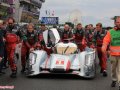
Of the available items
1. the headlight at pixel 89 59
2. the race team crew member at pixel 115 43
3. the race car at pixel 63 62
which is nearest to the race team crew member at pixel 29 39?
the race car at pixel 63 62

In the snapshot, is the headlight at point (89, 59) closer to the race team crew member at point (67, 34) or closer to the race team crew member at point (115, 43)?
the race team crew member at point (115, 43)

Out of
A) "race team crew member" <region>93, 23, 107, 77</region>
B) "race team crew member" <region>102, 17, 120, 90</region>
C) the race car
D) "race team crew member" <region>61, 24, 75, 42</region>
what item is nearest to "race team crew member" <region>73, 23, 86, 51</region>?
"race team crew member" <region>61, 24, 75, 42</region>

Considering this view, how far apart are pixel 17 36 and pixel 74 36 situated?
12.6 ft

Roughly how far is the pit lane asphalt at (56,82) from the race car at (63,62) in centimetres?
24

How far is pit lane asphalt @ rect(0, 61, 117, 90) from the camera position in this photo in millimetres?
11038

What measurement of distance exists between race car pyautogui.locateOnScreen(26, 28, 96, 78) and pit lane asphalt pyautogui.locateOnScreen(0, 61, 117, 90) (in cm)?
24

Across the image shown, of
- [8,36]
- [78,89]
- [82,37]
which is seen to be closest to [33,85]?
[78,89]

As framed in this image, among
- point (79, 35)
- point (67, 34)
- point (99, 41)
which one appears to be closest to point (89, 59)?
point (99, 41)

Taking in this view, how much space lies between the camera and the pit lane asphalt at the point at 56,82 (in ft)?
36.2

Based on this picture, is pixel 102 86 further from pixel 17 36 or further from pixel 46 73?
pixel 17 36

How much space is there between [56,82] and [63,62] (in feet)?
3.24

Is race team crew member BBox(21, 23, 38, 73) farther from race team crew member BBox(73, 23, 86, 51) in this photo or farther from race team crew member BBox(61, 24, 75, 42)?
race team crew member BBox(73, 23, 86, 51)

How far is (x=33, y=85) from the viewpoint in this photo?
11.3 meters

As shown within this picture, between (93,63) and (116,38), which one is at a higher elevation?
(116,38)
